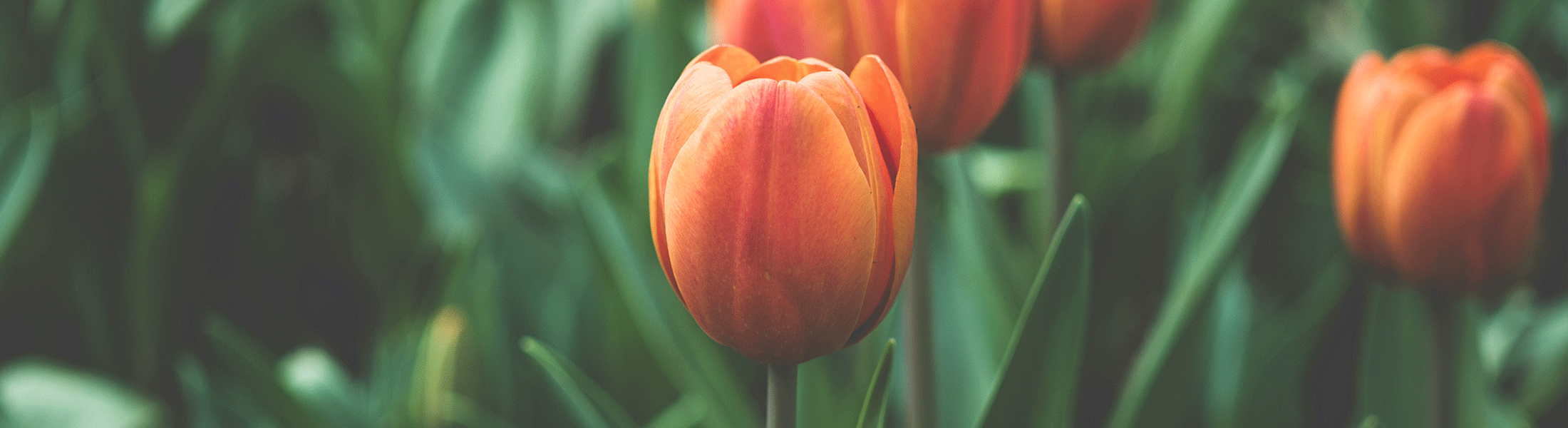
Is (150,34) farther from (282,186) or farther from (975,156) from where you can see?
(975,156)

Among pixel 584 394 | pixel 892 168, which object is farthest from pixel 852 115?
pixel 584 394

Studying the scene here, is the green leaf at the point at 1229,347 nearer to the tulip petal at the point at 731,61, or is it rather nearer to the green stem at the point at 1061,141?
the green stem at the point at 1061,141

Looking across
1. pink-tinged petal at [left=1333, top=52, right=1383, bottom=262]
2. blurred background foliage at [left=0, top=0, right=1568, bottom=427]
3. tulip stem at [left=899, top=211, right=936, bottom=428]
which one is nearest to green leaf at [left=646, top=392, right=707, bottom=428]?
blurred background foliage at [left=0, top=0, right=1568, bottom=427]

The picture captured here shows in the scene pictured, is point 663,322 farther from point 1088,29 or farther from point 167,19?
point 167,19

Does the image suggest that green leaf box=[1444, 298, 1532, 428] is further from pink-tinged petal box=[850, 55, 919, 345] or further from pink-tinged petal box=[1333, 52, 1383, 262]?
pink-tinged petal box=[850, 55, 919, 345]

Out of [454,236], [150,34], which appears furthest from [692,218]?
[150,34]

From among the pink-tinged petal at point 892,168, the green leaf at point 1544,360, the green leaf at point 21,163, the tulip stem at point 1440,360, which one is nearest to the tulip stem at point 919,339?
the pink-tinged petal at point 892,168
